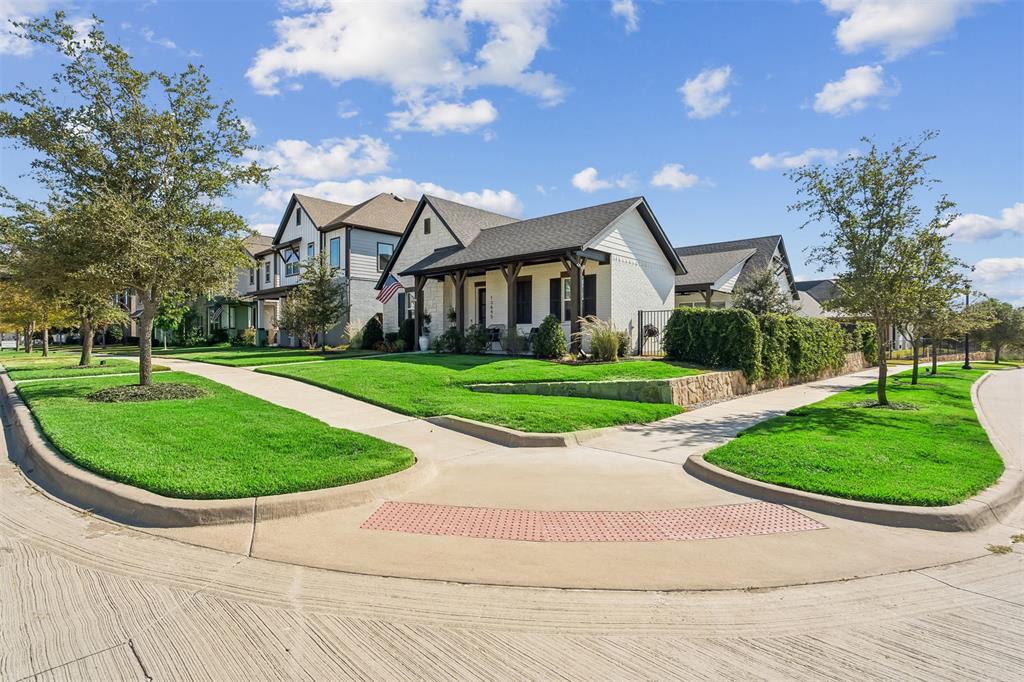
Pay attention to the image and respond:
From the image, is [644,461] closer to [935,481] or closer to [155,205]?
[935,481]

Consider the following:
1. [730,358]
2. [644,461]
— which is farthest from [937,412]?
[644,461]

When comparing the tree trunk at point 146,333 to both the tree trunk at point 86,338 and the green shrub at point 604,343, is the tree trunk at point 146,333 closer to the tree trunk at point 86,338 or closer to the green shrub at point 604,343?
the tree trunk at point 86,338

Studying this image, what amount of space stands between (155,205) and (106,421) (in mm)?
4976

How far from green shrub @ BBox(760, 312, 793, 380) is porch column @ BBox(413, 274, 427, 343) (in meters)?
13.7

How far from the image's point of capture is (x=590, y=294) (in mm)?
19422

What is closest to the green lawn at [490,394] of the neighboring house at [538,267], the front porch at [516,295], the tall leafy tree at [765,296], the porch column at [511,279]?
the porch column at [511,279]

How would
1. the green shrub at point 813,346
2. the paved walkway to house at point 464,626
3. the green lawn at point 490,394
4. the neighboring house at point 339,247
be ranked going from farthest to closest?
the neighboring house at point 339,247 < the green shrub at point 813,346 < the green lawn at point 490,394 < the paved walkway to house at point 464,626

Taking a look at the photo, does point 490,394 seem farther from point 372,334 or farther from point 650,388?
point 372,334

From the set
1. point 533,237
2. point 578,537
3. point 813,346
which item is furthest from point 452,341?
point 578,537

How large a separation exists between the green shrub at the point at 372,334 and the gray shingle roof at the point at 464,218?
22.7ft

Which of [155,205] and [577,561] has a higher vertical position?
[155,205]

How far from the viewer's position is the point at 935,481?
548 centimetres

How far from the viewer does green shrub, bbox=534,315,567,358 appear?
55.2 ft

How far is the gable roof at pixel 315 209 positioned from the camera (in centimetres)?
3038
